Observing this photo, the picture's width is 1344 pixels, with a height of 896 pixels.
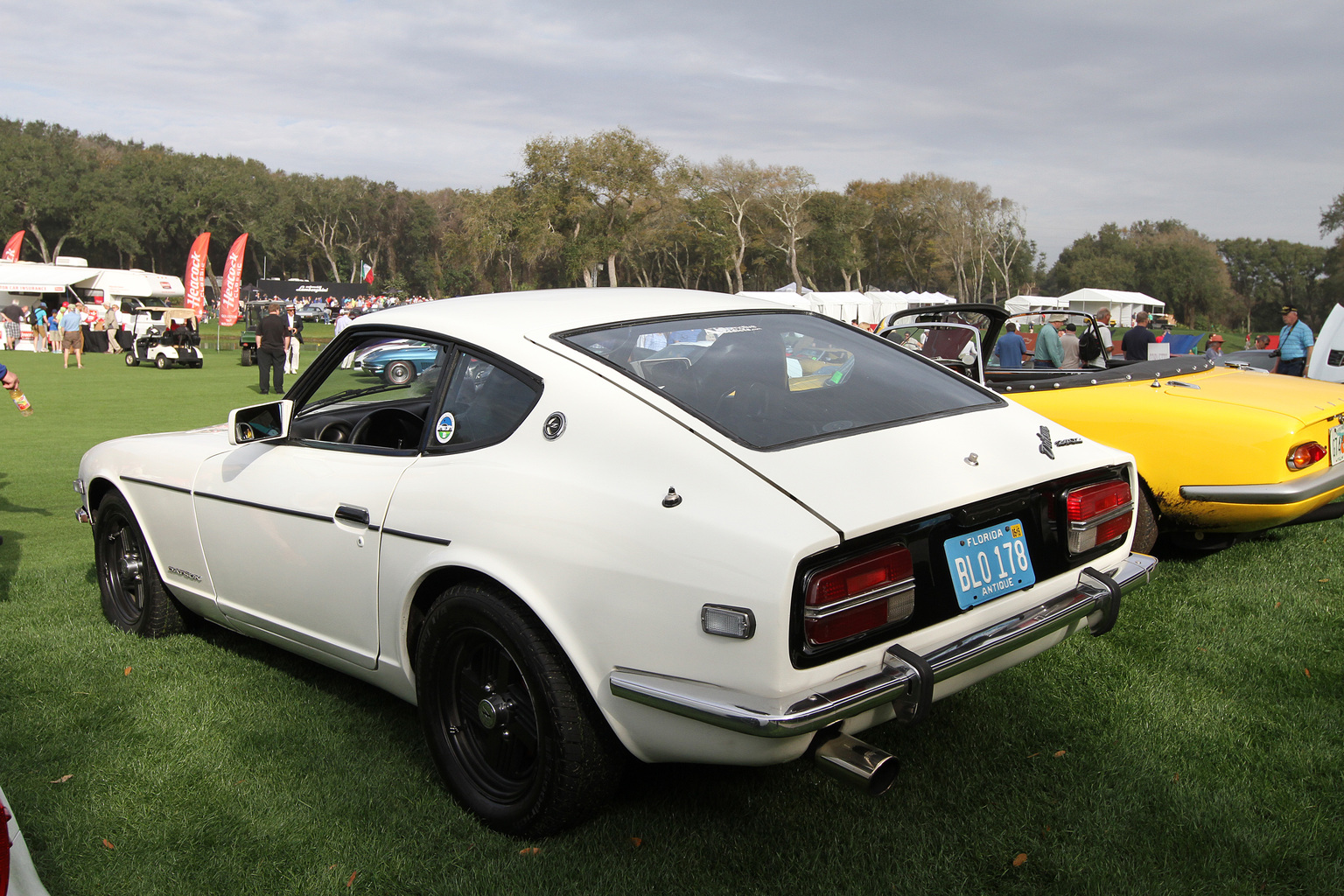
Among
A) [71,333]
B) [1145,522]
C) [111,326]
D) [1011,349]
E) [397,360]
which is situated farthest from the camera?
[111,326]

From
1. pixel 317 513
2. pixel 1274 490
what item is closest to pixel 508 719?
pixel 317 513

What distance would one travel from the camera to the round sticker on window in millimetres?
2748

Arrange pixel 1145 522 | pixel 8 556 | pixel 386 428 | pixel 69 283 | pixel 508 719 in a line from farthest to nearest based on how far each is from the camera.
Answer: pixel 69 283 < pixel 8 556 < pixel 1145 522 < pixel 386 428 < pixel 508 719

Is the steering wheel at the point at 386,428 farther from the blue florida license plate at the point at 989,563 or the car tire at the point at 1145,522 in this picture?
the car tire at the point at 1145,522

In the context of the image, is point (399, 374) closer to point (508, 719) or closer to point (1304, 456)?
point (508, 719)

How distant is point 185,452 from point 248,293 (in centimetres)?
6912

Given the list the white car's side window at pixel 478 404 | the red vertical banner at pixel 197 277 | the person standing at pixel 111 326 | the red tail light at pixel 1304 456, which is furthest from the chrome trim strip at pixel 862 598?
the person standing at pixel 111 326

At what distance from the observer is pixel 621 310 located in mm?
2990

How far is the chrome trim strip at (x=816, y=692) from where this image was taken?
198 cm

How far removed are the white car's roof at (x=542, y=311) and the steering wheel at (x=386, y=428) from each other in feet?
1.22

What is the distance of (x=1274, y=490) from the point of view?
4230 millimetres

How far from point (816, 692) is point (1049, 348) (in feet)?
25.0

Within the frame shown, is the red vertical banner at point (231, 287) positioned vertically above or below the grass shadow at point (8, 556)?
above

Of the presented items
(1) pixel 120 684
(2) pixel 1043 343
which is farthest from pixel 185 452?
(2) pixel 1043 343
